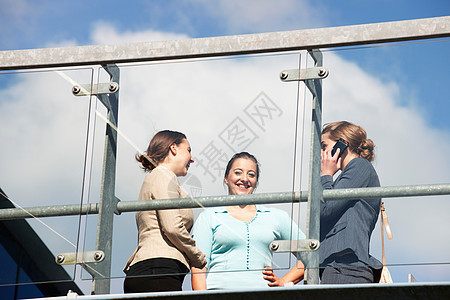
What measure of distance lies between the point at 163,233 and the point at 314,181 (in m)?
0.74

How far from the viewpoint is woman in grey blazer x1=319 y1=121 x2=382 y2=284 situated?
13.9 ft

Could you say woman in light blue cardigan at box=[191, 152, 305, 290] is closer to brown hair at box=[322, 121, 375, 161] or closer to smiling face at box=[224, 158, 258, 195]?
smiling face at box=[224, 158, 258, 195]

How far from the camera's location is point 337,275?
13.9 ft

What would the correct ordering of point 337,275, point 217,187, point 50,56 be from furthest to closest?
point 50,56
point 217,187
point 337,275

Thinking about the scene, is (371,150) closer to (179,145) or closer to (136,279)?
(179,145)

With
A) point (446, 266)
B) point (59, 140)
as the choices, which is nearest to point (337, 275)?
point (446, 266)

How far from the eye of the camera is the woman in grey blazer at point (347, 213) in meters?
4.24

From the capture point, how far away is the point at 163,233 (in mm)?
4449

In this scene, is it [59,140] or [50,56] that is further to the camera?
[50,56]

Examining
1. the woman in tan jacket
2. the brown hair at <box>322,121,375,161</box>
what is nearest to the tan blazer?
the woman in tan jacket

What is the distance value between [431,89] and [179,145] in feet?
4.04

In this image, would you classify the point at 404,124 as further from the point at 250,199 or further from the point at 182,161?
the point at 182,161

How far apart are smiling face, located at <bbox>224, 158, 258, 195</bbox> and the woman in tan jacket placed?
0.72 ft

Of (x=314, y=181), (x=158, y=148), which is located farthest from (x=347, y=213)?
(x=158, y=148)
